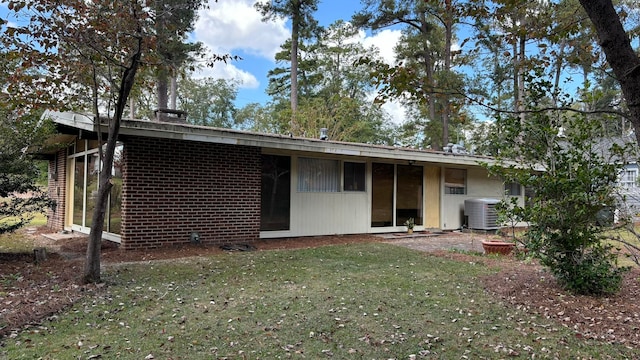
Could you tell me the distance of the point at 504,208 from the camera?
5.18 metres

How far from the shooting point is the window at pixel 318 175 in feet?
32.3

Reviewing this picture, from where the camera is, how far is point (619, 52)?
2258mm

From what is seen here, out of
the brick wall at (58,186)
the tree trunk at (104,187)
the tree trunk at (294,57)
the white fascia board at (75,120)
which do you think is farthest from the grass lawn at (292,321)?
the tree trunk at (294,57)

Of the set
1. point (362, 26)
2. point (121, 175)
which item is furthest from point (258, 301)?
point (362, 26)

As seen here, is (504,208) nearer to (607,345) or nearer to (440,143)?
(607,345)

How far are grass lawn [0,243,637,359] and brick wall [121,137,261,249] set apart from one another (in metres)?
1.61

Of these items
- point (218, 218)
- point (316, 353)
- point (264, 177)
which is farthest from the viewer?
point (264, 177)

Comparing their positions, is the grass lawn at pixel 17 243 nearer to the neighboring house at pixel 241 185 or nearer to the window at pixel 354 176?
the neighboring house at pixel 241 185

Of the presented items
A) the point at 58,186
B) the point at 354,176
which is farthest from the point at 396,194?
the point at 58,186

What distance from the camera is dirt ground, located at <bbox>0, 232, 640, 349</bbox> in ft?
13.1

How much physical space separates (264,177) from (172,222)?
7.38 ft

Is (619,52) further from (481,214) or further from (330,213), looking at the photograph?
(481,214)

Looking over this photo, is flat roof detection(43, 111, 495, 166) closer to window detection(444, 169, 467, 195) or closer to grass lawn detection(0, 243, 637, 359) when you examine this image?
window detection(444, 169, 467, 195)

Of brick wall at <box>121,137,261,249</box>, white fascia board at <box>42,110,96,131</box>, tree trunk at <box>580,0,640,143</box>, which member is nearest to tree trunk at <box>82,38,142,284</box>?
white fascia board at <box>42,110,96,131</box>
